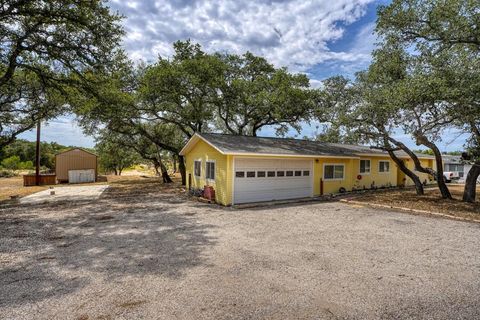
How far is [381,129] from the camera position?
49.5ft

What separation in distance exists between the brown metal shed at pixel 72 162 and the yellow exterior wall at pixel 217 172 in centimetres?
1608

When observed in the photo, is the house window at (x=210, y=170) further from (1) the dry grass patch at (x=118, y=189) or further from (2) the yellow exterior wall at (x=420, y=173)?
(2) the yellow exterior wall at (x=420, y=173)

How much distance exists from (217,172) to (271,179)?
111 inches

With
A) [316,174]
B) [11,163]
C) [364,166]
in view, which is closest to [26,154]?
[11,163]

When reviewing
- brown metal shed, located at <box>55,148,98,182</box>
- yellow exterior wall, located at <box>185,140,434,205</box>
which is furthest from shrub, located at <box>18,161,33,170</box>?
yellow exterior wall, located at <box>185,140,434,205</box>

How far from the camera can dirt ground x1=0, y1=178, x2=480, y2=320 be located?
3891 mm

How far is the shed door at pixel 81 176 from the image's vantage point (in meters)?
25.4

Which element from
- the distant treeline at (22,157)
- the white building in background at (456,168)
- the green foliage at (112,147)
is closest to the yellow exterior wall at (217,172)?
the green foliage at (112,147)

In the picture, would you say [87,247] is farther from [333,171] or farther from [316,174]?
[333,171]

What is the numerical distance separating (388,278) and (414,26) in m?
13.0

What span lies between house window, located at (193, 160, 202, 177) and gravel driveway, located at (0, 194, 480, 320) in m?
6.20

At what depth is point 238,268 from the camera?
5.32 m

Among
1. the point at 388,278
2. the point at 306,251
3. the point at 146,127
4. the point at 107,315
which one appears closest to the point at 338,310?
the point at 388,278

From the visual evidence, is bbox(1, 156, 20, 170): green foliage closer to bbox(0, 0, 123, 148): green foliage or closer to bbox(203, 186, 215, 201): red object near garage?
bbox(0, 0, 123, 148): green foliage
